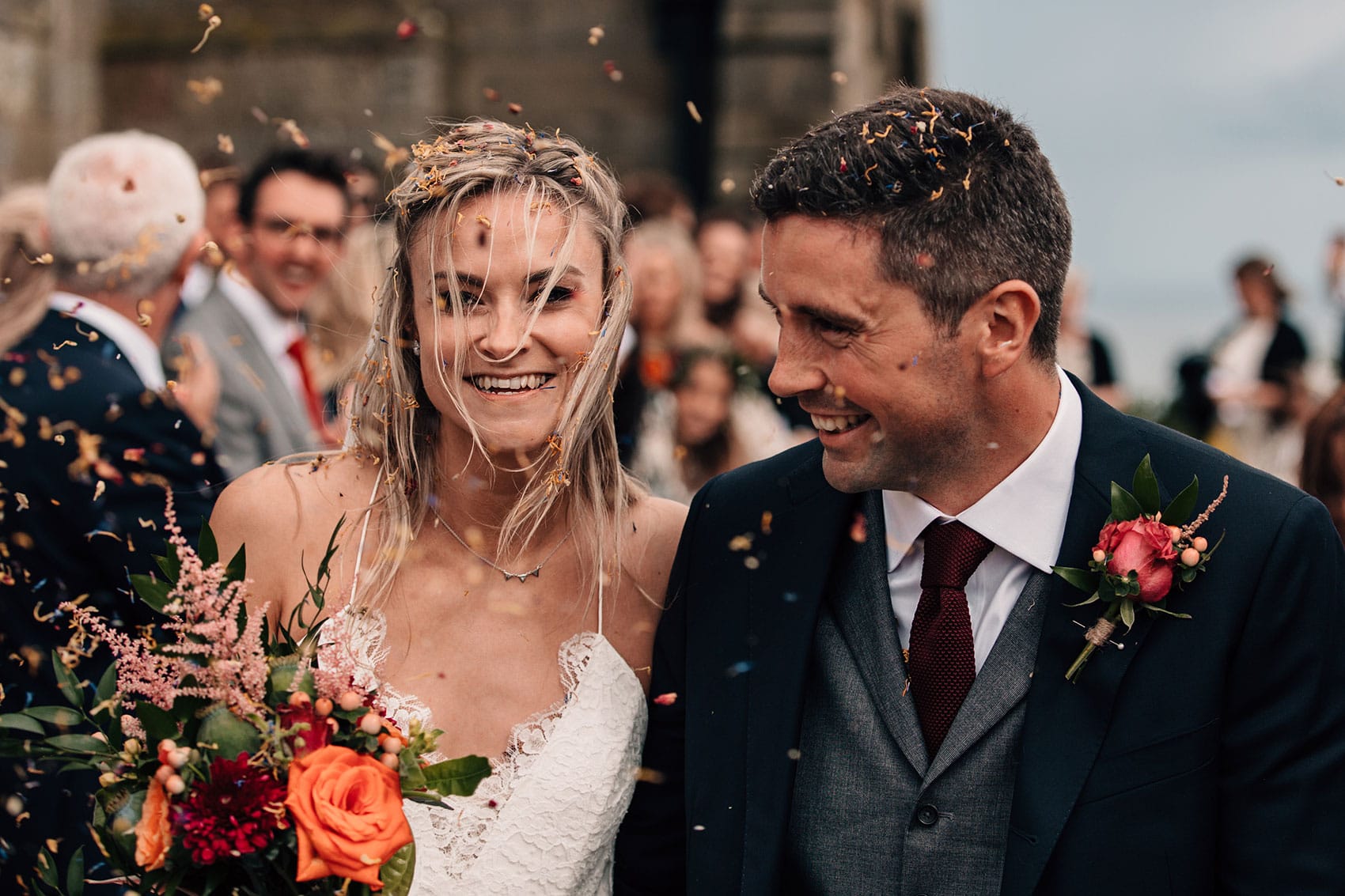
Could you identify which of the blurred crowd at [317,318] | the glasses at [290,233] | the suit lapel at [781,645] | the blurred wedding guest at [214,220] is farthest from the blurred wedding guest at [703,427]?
the suit lapel at [781,645]

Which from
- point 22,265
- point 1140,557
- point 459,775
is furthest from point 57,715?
point 22,265

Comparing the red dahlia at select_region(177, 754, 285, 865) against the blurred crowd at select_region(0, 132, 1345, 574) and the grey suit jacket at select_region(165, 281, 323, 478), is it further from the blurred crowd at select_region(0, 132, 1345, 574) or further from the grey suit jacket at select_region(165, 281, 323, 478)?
the grey suit jacket at select_region(165, 281, 323, 478)

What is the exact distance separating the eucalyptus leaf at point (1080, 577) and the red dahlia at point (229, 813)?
1382mm

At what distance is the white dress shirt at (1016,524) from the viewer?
260cm

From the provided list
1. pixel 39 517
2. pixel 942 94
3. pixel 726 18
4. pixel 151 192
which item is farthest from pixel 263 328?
pixel 726 18

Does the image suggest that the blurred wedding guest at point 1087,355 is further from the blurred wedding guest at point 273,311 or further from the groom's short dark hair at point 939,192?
the groom's short dark hair at point 939,192

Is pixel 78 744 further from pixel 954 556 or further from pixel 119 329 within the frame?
pixel 119 329

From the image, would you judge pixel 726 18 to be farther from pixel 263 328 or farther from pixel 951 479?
pixel 951 479

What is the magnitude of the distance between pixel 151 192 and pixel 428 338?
5.63 feet

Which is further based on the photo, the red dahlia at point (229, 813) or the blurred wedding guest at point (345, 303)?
the blurred wedding guest at point (345, 303)

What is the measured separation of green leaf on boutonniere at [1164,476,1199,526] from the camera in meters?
2.44

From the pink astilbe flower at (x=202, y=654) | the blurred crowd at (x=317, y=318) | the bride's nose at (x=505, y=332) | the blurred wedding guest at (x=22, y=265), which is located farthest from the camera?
the blurred crowd at (x=317, y=318)

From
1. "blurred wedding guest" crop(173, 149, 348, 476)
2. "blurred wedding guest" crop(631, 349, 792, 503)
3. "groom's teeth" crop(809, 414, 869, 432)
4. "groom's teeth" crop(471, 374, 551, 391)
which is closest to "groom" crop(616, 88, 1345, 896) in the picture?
"groom's teeth" crop(809, 414, 869, 432)

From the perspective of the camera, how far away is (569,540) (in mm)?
3205
